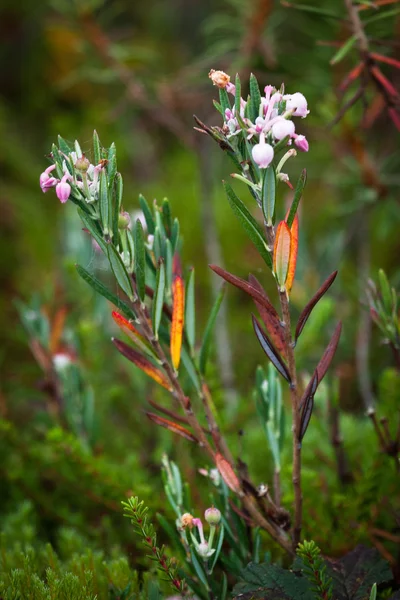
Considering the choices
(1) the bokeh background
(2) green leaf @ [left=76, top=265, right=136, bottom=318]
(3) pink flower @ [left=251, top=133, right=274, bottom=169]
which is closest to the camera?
(3) pink flower @ [left=251, top=133, right=274, bottom=169]

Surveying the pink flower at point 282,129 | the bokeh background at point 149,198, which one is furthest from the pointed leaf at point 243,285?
the bokeh background at point 149,198

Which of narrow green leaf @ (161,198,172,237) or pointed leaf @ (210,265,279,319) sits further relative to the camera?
narrow green leaf @ (161,198,172,237)

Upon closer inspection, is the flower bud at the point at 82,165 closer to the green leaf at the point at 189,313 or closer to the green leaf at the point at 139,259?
the green leaf at the point at 139,259

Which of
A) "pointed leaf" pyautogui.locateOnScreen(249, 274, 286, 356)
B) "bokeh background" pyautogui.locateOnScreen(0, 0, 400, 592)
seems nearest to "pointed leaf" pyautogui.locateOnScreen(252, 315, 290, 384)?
"pointed leaf" pyautogui.locateOnScreen(249, 274, 286, 356)

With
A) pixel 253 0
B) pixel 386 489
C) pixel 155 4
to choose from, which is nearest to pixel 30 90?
pixel 155 4

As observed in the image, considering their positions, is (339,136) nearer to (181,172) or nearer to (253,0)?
(253,0)

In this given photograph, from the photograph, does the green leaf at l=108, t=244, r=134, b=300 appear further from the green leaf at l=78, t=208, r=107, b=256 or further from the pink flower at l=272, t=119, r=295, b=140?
the pink flower at l=272, t=119, r=295, b=140
